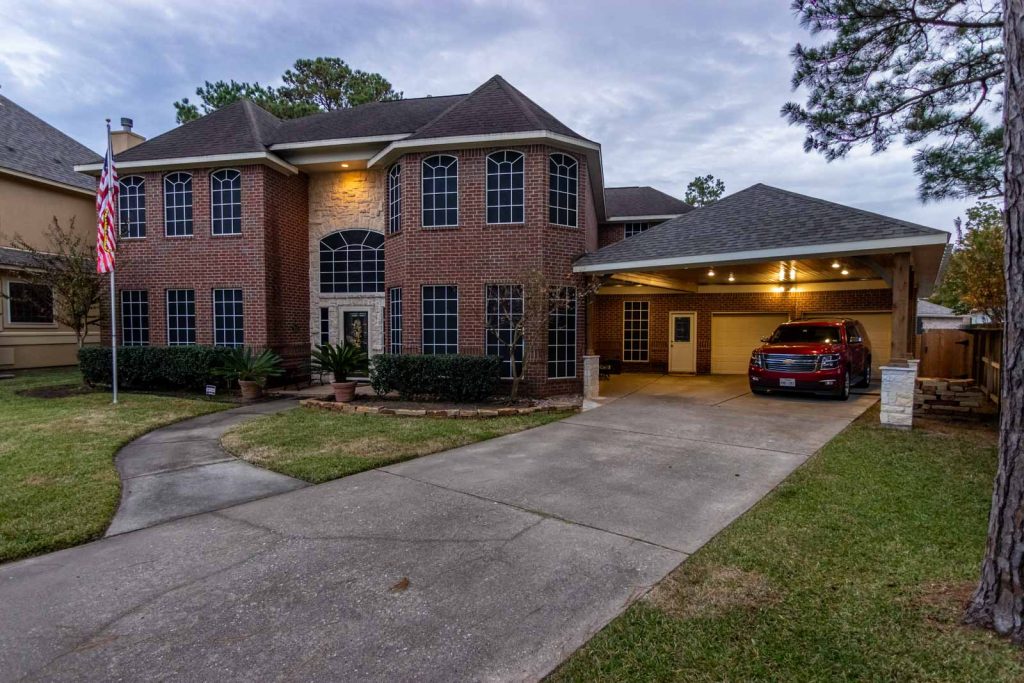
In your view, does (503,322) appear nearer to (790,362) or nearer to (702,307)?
(790,362)

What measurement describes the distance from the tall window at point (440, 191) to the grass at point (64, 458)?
626 centimetres

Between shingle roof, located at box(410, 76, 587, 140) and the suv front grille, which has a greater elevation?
shingle roof, located at box(410, 76, 587, 140)

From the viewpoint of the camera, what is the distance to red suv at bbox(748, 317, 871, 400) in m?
11.1

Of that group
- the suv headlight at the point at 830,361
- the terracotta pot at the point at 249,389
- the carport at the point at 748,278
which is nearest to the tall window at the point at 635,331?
the carport at the point at 748,278

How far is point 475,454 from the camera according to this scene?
22.5 feet

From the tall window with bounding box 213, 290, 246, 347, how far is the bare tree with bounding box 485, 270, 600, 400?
7.03m

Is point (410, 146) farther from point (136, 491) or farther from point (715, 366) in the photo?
point (715, 366)

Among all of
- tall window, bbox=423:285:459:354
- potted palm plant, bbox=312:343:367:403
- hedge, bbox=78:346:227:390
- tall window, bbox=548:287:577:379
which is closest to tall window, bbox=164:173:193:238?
hedge, bbox=78:346:227:390

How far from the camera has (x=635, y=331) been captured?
18.0 metres

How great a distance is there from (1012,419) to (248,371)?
1279 centimetres

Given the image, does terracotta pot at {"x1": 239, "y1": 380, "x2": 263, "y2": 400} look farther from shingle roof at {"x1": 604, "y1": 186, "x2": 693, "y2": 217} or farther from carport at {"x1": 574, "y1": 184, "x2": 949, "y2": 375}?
shingle roof at {"x1": 604, "y1": 186, "x2": 693, "y2": 217}

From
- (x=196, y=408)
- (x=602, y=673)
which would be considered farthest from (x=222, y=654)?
(x=196, y=408)

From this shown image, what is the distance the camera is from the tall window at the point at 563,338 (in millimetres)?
11883

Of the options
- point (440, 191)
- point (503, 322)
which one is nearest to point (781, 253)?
point (503, 322)
